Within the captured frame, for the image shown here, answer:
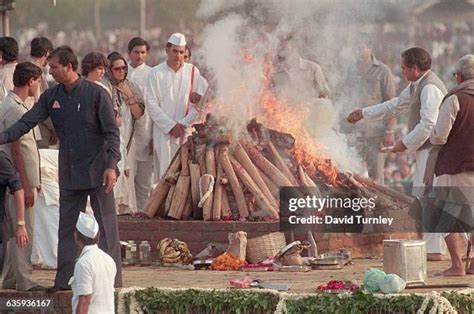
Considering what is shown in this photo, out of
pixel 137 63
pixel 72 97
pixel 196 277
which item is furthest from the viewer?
pixel 137 63

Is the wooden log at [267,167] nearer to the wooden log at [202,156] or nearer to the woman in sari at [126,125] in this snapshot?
the wooden log at [202,156]

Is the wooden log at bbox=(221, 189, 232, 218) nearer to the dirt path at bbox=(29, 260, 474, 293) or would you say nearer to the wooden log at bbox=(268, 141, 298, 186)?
the wooden log at bbox=(268, 141, 298, 186)

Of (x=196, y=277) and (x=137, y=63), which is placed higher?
(x=137, y=63)

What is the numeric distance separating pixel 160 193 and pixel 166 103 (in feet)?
2.57

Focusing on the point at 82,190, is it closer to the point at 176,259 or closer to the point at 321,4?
the point at 176,259

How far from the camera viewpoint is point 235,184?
51.7ft

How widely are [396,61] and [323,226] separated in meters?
1.41

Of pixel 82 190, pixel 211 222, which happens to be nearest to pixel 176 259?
pixel 211 222

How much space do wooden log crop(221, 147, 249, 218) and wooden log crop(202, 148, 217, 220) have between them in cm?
9

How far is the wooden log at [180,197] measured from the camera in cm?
1574

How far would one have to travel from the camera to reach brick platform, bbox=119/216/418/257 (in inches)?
Result: 609

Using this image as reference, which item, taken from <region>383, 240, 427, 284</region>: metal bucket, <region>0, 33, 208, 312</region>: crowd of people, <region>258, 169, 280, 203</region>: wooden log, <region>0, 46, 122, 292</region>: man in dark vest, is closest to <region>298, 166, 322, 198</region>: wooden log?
<region>258, 169, 280, 203</region>: wooden log

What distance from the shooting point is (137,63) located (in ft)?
52.9

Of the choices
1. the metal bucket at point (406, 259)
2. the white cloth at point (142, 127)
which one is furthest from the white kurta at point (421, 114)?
the white cloth at point (142, 127)
